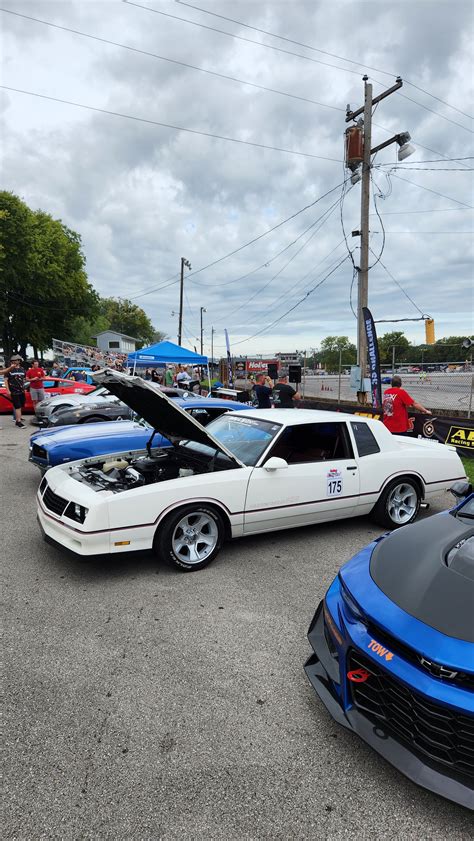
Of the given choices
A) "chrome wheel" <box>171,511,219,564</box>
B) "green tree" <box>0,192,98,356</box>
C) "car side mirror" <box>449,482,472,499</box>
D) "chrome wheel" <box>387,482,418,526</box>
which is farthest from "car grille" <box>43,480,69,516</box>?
"green tree" <box>0,192,98,356</box>

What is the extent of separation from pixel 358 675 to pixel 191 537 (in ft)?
6.88

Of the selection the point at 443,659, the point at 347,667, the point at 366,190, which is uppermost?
the point at 366,190

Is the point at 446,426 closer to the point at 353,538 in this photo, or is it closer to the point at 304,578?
the point at 353,538

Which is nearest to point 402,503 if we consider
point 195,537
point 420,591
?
point 195,537

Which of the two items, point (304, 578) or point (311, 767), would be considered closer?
point (311, 767)

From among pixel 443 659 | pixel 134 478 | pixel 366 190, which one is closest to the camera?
pixel 443 659

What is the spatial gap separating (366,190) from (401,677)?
12974mm

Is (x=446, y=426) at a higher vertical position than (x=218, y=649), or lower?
higher

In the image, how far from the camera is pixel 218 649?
9.12 feet

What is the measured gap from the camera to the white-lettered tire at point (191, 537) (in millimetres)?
3674

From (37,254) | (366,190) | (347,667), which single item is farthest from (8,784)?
(37,254)

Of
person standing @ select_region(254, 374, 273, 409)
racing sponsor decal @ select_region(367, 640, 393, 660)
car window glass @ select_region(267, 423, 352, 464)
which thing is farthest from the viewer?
person standing @ select_region(254, 374, 273, 409)

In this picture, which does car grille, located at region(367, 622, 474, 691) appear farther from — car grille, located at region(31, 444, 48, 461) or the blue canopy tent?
the blue canopy tent

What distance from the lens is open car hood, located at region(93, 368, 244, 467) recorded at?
3857 mm
